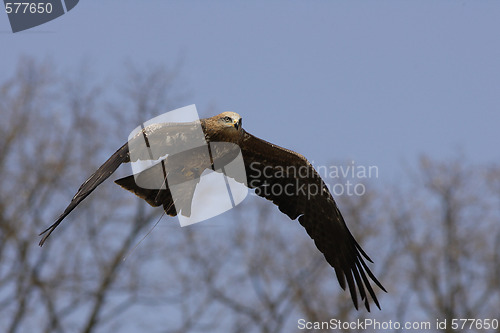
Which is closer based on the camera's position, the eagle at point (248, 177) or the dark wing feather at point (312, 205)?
the eagle at point (248, 177)

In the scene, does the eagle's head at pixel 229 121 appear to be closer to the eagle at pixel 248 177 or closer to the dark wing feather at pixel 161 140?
the eagle at pixel 248 177

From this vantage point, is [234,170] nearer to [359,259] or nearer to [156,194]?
[156,194]

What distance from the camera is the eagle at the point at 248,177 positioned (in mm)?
8227

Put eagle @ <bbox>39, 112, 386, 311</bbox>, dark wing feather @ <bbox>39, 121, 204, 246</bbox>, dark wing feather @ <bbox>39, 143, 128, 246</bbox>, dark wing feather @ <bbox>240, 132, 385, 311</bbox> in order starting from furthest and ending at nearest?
dark wing feather @ <bbox>240, 132, 385, 311</bbox>
eagle @ <bbox>39, 112, 386, 311</bbox>
dark wing feather @ <bbox>39, 121, 204, 246</bbox>
dark wing feather @ <bbox>39, 143, 128, 246</bbox>

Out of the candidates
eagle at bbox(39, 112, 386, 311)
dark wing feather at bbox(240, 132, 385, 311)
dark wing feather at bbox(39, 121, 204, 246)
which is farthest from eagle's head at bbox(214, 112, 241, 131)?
dark wing feather at bbox(240, 132, 385, 311)

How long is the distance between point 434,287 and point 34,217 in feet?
37.8

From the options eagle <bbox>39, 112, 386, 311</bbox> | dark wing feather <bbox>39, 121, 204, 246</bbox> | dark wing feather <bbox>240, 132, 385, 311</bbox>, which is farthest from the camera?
dark wing feather <bbox>240, 132, 385, 311</bbox>

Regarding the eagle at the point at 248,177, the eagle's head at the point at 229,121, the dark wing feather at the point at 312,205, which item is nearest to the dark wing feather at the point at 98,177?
the eagle at the point at 248,177

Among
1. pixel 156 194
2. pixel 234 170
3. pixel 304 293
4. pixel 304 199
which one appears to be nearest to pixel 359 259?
pixel 304 199

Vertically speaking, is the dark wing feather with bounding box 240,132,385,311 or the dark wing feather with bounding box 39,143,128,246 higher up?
the dark wing feather with bounding box 39,143,128,246

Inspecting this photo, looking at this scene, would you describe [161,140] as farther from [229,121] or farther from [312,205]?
[312,205]

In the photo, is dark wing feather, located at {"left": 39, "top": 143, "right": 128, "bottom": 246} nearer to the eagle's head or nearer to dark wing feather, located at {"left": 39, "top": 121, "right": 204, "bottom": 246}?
dark wing feather, located at {"left": 39, "top": 121, "right": 204, "bottom": 246}

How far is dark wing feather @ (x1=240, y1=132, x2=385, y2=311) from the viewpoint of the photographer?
9.41m

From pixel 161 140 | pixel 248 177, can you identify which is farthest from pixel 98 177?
pixel 248 177
